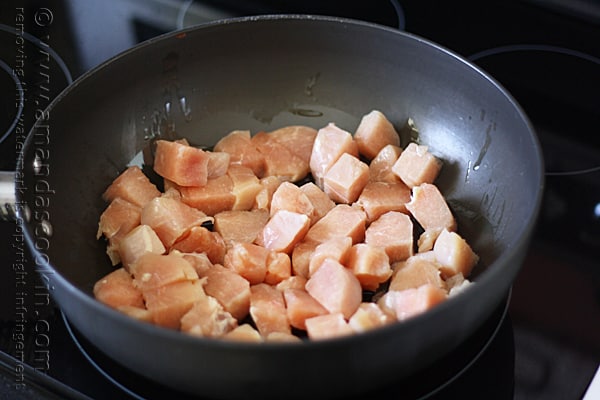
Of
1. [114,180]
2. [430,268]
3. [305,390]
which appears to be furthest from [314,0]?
[305,390]

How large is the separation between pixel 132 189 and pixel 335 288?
482 millimetres

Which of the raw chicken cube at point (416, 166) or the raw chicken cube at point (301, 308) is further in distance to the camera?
the raw chicken cube at point (416, 166)

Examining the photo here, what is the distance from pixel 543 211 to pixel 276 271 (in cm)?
54

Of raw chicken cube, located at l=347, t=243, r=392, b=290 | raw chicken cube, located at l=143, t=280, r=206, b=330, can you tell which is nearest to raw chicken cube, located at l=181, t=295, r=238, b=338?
raw chicken cube, located at l=143, t=280, r=206, b=330

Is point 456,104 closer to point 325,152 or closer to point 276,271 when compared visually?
point 325,152

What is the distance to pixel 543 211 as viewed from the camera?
1423 mm

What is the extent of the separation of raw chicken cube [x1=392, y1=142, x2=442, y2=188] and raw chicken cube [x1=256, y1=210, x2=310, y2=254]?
0.23 m

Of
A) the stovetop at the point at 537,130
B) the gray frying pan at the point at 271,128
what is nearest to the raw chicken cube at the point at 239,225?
the gray frying pan at the point at 271,128

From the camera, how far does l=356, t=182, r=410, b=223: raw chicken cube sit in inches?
56.6

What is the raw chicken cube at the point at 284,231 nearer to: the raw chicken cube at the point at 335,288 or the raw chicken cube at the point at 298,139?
the raw chicken cube at the point at 335,288

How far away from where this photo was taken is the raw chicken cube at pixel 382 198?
144 cm

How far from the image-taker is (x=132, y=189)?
1438 millimetres

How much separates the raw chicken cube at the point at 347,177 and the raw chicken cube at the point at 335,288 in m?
0.23

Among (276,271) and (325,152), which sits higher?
(325,152)
